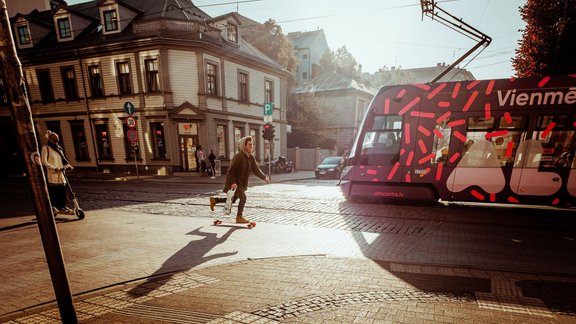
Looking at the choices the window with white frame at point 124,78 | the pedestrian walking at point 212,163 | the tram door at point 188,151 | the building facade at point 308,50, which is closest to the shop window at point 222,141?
the tram door at point 188,151

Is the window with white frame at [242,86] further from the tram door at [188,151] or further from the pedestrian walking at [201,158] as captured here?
the pedestrian walking at [201,158]

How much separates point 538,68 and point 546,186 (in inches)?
359

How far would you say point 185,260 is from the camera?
4.22 m

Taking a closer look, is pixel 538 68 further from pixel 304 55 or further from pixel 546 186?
pixel 304 55

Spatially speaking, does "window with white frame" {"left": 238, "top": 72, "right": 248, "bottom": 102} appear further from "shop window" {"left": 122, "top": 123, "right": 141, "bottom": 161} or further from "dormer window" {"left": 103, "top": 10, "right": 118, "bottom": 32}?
"dormer window" {"left": 103, "top": 10, "right": 118, "bottom": 32}

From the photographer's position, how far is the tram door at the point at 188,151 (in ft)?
57.8

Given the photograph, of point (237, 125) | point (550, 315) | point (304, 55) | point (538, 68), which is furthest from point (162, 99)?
point (304, 55)

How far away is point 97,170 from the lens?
19.7 m

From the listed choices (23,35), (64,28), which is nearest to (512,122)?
(64,28)

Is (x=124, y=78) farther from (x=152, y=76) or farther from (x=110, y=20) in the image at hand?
(x=110, y=20)

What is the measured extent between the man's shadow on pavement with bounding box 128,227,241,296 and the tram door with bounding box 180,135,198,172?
42.4 feet

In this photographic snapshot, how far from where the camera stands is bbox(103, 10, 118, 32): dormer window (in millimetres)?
18094

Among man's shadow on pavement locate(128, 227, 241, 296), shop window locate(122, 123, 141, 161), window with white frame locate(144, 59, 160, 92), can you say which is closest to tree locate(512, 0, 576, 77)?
man's shadow on pavement locate(128, 227, 241, 296)

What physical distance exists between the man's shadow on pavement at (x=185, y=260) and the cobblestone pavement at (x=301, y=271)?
20 mm
